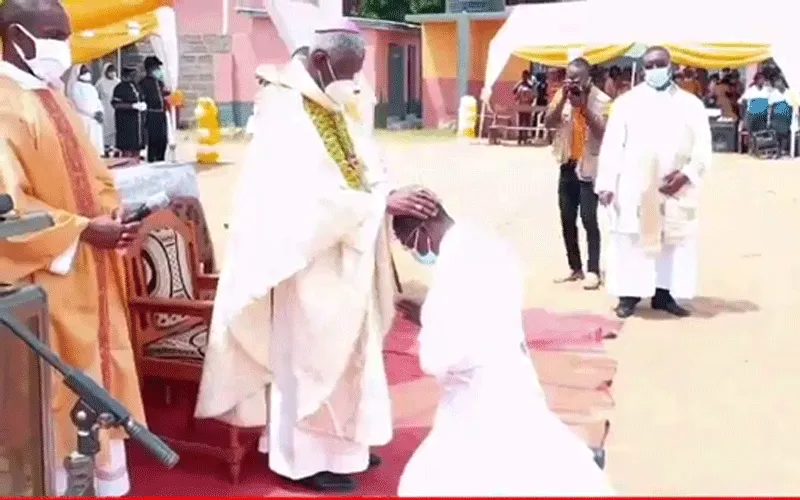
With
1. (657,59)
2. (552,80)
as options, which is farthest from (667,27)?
(552,80)

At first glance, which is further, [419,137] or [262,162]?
[419,137]

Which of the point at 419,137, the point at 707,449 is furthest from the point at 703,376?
the point at 419,137

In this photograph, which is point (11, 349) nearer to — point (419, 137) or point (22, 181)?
point (22, 181)

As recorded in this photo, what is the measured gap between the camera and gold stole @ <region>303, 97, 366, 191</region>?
420cm

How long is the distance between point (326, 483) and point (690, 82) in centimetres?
1923

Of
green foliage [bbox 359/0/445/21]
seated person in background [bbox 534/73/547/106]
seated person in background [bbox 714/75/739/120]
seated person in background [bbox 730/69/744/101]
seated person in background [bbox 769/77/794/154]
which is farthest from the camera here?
green foliage [bbox 359/0/445/21]

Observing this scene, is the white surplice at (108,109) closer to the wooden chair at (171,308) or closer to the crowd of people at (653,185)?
the crowd of people at (653,185)

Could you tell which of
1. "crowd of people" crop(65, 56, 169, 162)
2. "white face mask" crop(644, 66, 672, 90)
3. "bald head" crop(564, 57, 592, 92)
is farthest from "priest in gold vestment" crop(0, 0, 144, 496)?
"crowd of people" crop(65, 56, 169, 162)

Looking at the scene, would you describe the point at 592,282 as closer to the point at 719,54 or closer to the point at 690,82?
the point at 719,54

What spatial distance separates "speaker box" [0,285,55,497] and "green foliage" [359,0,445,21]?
3439 cm

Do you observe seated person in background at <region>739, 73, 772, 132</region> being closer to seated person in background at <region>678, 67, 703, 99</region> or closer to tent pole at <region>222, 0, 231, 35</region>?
seated person in background at <region>678, 67, 703, 99</region>

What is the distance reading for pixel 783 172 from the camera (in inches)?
733

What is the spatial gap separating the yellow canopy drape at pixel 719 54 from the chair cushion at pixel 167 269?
11601 millimetres

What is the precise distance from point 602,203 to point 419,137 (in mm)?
19664
